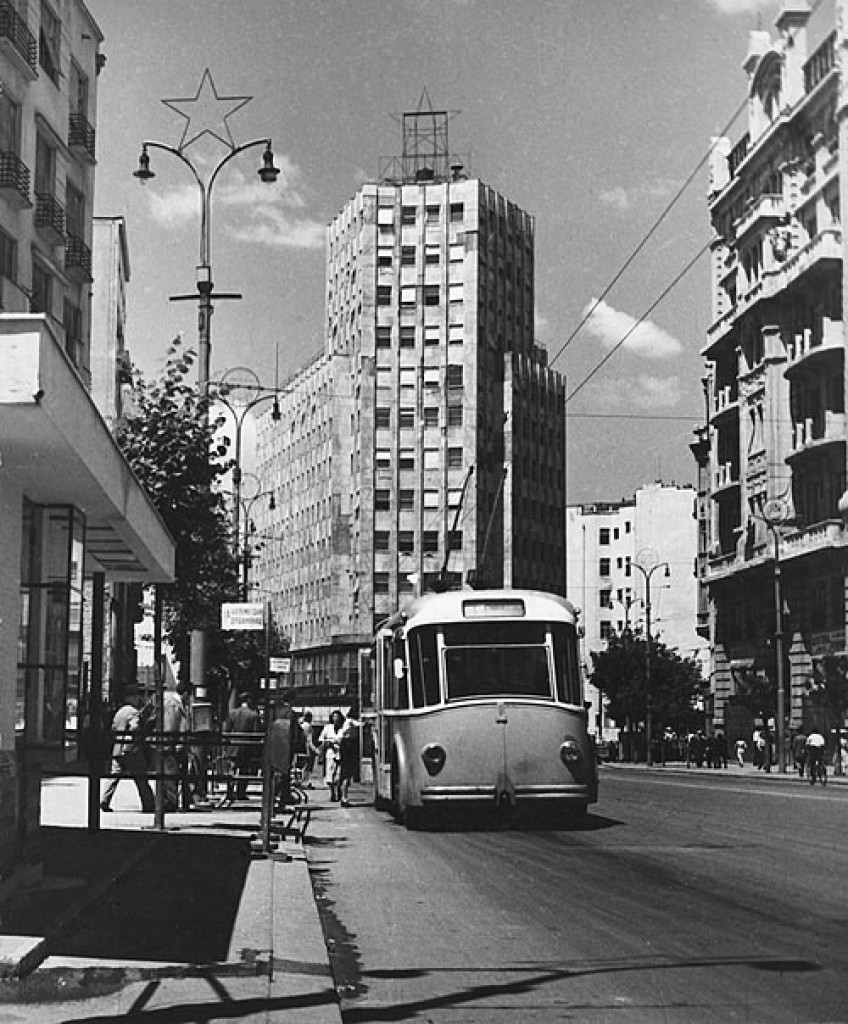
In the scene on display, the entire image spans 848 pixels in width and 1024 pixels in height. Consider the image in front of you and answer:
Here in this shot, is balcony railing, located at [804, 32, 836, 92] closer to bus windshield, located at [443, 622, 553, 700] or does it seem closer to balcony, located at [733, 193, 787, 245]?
balcony, located at [733, 193, 787, 245]

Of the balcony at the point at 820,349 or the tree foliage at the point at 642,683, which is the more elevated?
the balcony at the point at 820,349

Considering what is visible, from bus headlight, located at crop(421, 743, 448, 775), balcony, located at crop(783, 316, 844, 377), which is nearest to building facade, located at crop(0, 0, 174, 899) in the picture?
bus headlight, located at crop(421, 743, 448, 775)

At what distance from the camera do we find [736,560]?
73.8 m

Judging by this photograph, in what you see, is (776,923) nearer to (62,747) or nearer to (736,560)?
(62,747)

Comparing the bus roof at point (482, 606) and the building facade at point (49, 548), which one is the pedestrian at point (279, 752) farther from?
the bus roof at point (482, 606)

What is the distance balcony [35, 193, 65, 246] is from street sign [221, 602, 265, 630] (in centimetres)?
2318

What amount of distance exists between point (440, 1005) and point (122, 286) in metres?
67.4

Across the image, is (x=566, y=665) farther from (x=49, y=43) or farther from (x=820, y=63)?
(x=820, y=63)

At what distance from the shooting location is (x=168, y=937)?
395 inches

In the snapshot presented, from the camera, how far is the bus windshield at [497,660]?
70.2ft

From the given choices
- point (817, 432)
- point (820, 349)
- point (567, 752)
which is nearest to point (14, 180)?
point (567, 752)

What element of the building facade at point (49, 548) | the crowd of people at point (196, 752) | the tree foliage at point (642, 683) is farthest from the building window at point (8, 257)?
the tree foliage at point (642, 683)

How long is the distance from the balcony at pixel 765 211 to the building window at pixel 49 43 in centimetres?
3386

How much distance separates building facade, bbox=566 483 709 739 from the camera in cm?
13362
